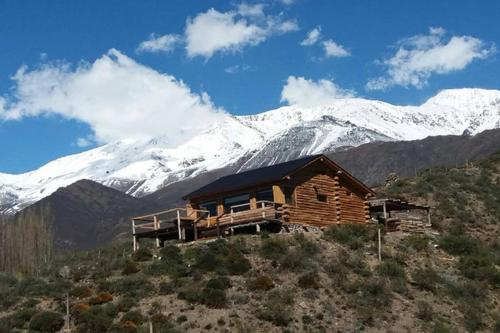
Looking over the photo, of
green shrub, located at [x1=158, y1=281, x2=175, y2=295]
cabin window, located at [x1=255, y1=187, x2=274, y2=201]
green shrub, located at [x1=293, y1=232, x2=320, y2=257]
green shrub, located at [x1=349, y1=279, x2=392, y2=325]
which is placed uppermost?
cabin window, located at [x1=255, y1=187, x2=274, y2=201]

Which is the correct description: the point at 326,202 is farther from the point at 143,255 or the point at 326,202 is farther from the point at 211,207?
the point at 143,255

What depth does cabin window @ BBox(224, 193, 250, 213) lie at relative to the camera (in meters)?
48.6

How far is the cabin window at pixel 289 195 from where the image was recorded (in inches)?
1885

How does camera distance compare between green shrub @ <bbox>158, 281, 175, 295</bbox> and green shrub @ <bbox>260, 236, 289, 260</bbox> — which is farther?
green shrub @ <bbox>260, 236, 289, 260</bbox>

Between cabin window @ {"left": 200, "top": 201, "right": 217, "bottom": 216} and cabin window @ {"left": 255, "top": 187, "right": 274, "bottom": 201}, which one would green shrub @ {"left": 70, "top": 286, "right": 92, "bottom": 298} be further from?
cabin window @ {"left": 255, "top": 187, "right": 274, "bottom": 201}

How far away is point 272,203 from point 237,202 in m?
3.28

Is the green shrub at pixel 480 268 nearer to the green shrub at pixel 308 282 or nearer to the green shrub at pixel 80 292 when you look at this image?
Result: the green shrub at pixel 308 282

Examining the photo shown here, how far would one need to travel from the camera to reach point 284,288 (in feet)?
123

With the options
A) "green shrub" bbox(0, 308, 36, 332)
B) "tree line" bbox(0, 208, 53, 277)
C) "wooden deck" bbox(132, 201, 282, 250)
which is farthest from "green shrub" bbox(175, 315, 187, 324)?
"tree line" bbox(0, 208, 53, 277)

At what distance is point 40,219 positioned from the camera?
8112 centimetres

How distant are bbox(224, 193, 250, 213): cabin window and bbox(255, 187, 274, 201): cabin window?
729mm

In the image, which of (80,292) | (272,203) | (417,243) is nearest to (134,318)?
(80,292)

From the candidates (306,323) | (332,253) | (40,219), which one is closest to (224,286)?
(306,323)

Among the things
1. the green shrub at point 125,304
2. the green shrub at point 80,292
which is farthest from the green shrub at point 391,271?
the green shrub at point 80,292
